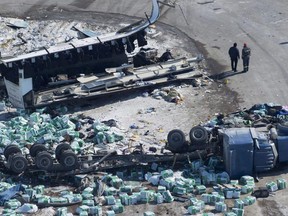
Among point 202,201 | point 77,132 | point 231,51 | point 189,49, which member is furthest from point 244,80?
point 202,201

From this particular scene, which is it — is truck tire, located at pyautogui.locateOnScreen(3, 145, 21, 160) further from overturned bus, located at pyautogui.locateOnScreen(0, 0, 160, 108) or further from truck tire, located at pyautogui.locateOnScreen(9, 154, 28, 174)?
overturned bus, located at pyautogui.locateOnScreen(0, 0, 160, 108)

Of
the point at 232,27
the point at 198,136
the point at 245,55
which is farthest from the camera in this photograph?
the point at 232,27

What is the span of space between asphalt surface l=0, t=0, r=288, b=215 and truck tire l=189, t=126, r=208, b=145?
4.72 m

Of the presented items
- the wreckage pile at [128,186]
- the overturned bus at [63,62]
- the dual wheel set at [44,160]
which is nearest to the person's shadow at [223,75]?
the overturned bus at [63,62]

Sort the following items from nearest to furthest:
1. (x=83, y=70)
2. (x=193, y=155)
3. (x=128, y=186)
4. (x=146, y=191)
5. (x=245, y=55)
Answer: (x=146, y=191)
(x=128, y=186)
(x=193, y=155)
(x=83, y=70)
(x=245, y=55)

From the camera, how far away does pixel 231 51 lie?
31875 mm

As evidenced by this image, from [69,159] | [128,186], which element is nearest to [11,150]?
[69,159]

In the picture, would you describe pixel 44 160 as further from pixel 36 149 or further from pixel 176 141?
pixel 176 141

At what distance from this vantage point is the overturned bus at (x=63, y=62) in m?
29.2

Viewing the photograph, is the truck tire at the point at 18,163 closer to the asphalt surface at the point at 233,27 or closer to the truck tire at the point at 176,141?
the truck tire at the point at 176,141

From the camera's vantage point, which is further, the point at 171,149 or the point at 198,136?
the point at 171,149

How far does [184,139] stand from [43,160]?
13.1 ft

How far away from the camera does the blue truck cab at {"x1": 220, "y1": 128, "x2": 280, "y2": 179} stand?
23.8 m

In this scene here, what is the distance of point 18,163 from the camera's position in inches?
945
